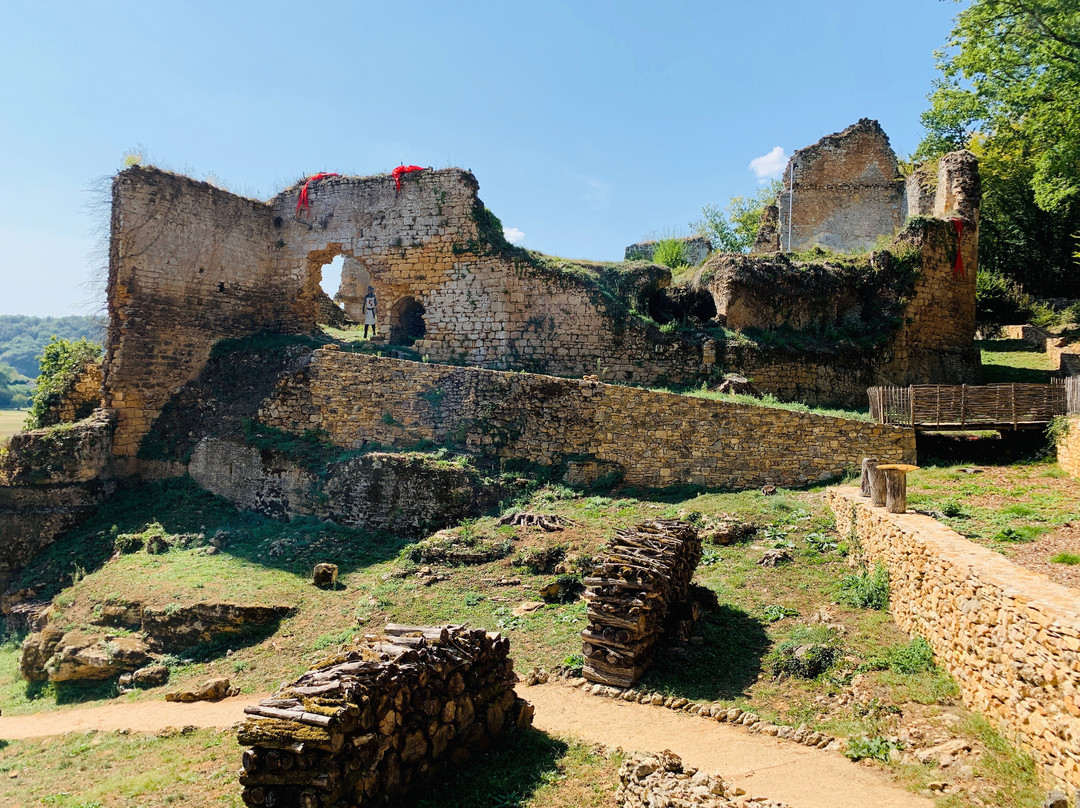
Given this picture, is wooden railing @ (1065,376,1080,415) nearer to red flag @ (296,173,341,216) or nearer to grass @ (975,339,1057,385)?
grass @ (975,339,1057,385)

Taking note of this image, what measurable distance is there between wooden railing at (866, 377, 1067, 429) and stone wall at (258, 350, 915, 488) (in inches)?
24.7

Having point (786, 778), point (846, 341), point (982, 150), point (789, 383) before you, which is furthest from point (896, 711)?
point (982, 150)

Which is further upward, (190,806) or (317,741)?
(317,741)

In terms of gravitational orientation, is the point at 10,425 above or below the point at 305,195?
below

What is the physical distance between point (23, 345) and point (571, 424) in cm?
11344

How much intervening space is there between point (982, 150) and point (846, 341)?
16668mm

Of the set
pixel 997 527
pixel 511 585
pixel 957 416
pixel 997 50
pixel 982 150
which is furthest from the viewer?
pixel 982 150

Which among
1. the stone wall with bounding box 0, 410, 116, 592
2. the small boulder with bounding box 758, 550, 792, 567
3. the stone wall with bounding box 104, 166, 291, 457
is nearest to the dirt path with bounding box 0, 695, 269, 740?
the stone wall with bounding box 0, 410, 116, 592

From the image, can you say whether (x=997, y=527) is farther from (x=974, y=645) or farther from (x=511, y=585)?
(x=511, y=585)

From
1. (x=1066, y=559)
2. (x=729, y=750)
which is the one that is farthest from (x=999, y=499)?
(x=729, y=750)

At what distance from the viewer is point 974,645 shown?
616 cm

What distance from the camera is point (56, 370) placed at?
59.5 ft

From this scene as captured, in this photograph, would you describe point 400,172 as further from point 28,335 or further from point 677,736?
point 28,335

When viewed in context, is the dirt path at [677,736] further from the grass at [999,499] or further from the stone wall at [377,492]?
the stone wall at [377,492]
